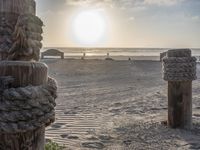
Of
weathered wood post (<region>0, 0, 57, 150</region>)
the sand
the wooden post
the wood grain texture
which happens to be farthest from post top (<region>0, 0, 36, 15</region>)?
the wood grain texture

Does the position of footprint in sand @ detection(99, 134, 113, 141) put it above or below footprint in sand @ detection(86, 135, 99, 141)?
above

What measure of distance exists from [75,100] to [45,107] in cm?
749

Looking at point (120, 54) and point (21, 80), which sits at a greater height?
point (21, 80)

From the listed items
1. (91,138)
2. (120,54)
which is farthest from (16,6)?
(120,54)

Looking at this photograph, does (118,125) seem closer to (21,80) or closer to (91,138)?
(91,138)

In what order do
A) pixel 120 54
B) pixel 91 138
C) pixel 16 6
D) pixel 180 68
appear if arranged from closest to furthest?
1. pixel 16 6
2. pixel 91 138
3. pixel 180 68
4. pixel 120 54

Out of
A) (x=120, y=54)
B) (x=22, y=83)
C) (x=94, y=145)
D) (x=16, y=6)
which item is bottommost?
(x=94, y=145)

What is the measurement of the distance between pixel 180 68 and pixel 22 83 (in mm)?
4050

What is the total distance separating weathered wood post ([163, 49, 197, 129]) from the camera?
5.49 meters

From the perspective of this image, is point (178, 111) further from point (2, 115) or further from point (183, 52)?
point (2, 115)

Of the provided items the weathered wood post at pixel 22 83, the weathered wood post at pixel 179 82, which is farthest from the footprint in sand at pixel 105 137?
the weathered wood post at pixel 22 83

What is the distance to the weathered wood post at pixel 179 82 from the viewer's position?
549 cm

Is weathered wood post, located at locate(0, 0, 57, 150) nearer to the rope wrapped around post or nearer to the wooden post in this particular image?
the wooden post

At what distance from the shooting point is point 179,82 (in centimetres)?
561
